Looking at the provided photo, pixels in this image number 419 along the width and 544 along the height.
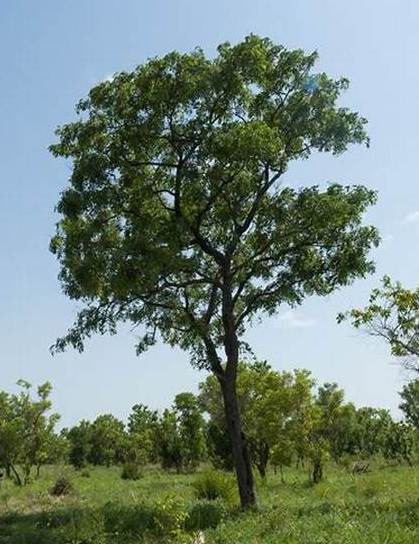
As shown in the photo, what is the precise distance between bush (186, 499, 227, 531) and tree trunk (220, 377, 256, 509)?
816 mm

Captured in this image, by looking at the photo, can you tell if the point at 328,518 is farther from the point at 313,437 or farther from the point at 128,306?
the point at 313,437

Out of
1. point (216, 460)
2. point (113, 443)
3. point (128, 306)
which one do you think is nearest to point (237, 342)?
point (128, 306)

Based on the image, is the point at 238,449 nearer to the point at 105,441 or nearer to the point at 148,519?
the point at 148,519

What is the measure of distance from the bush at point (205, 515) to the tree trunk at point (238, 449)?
32.1 inches

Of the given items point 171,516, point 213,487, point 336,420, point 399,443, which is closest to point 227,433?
point 336,420

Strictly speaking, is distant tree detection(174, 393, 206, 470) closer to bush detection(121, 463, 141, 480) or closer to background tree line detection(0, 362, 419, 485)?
background tree line detection(0, 362, 419, 485)

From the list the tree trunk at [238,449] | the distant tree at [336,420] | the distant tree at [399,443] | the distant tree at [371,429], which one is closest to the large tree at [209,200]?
the tree trunk at [238,449]

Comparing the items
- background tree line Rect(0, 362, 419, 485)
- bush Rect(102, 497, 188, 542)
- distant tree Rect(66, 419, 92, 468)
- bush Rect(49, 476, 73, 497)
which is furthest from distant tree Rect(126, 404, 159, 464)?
bush Rect(102, 497, 188, 542)

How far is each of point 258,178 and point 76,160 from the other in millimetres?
5413

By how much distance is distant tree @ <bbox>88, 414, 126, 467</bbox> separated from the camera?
85.3 m

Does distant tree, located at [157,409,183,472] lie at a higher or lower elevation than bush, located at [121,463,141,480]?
higher

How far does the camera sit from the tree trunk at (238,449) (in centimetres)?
1866

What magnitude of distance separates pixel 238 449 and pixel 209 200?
23.5 ft

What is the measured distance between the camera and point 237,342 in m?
19.7
